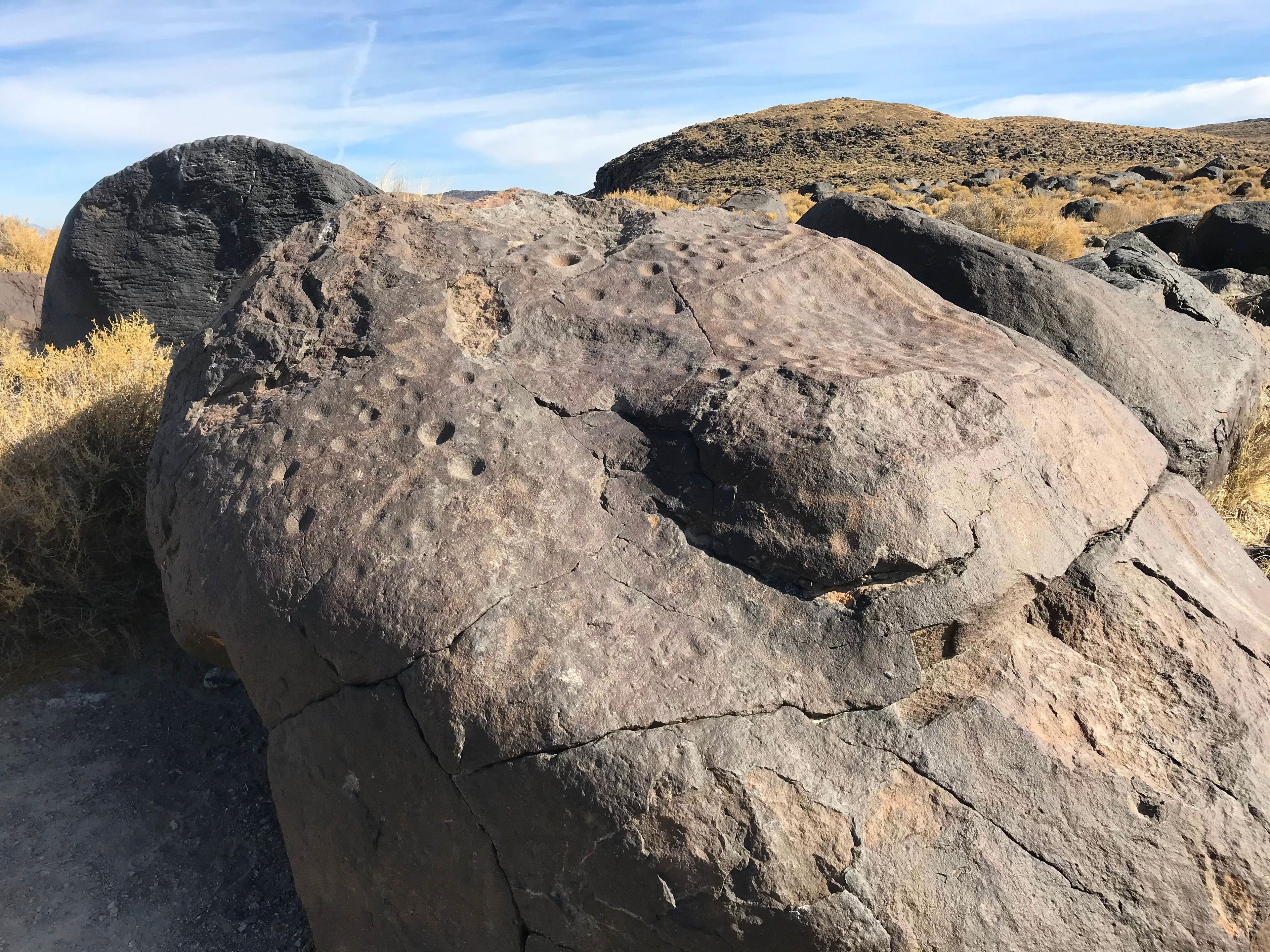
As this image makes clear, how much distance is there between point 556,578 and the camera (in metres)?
2.10

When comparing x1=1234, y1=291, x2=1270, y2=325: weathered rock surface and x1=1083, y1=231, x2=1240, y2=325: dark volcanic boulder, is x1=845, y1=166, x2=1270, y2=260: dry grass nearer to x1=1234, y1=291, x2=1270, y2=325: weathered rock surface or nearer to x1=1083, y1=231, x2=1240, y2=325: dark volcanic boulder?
x1=1234, y1=291, x2=1270, y2=325: weathered rock surface

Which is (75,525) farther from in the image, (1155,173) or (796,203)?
(1155,173)

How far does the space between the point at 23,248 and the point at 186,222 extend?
21.9 ft

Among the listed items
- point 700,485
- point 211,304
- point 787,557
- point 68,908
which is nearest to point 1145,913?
point 787,557

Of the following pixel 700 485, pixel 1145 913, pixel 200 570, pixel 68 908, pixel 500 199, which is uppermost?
pixel 500 199

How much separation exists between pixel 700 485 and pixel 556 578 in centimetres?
45

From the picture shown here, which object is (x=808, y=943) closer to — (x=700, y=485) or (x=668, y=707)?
(x=668, y=707)

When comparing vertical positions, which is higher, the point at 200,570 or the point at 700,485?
the point at 700,485

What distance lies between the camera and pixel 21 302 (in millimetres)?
8680

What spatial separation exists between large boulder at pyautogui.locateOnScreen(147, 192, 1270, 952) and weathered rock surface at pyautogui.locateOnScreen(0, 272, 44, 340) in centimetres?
709

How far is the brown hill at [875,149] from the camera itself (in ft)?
100

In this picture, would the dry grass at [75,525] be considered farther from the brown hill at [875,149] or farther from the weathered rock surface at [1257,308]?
the brown hill at [875,149]

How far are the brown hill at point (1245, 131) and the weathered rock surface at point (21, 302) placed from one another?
135ft

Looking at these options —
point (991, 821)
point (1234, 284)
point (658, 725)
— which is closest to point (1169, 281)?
point (1234, 284)
